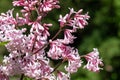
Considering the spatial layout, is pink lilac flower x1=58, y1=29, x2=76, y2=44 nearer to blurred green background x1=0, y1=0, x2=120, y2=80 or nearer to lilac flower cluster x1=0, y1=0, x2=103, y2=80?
lilac flower cluster x1=0, y1=0, x2=103, y2=80

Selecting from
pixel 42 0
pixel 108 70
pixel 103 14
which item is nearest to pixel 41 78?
pixel 42 0

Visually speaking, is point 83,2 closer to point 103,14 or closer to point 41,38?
point 103,14

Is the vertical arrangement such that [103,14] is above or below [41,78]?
above

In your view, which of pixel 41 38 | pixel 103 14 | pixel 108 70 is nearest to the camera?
pixel 41 38

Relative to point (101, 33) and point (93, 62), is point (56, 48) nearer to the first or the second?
point (93, 62)

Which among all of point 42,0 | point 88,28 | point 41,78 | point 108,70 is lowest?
point 41,78

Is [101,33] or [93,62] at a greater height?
[101,33]

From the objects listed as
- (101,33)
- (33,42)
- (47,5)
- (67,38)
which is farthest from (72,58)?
(101,33)

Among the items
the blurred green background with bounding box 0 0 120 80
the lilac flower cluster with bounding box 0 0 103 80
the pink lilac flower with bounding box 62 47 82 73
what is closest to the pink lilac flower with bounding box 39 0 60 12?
the lilac flower cluster with bounding box 0 0 103 80
